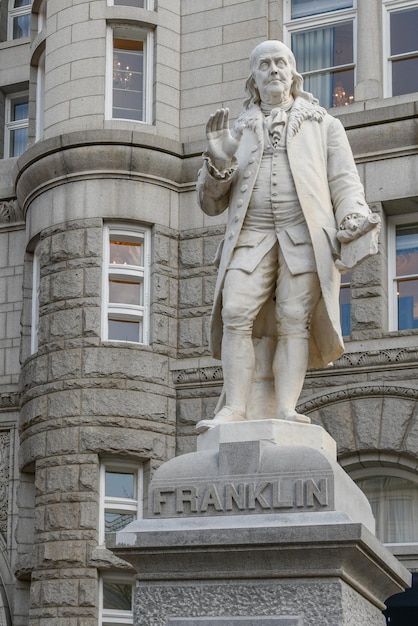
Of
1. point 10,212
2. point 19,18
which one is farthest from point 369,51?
point 19,18

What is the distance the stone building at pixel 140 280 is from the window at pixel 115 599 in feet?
0.09

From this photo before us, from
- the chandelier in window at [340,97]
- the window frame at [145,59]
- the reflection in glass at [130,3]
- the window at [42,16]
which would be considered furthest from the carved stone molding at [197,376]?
the window at [42,16]

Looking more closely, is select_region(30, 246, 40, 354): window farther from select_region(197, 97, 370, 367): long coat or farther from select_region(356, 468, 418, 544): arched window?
select_region(197, 97, 370, 367): long coat

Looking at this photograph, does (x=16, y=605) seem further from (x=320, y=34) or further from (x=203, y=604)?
(x=203, y=604)

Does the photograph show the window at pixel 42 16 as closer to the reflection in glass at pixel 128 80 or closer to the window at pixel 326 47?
the reflection in glass at pixel 128 80

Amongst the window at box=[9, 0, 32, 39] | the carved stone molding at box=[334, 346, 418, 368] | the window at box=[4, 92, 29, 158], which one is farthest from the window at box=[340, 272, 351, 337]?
the window at box=[9, 0, 32, 39]

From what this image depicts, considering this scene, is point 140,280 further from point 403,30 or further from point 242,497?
point 242,497

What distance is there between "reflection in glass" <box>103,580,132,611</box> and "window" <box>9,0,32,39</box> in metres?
10.1

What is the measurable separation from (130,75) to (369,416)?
253 inches

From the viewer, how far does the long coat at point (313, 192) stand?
9961 mm

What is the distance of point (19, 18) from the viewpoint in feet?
80.2

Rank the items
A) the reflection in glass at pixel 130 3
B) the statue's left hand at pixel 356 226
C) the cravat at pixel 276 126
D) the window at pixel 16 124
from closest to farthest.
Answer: the statue's left hand at pixel 356 226, the cravat at pixel 276 126, the reflection in glass at pixel 130 3, the window at pixel 16 124

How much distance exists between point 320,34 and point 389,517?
23.3 ft

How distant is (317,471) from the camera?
9172 millimetres
